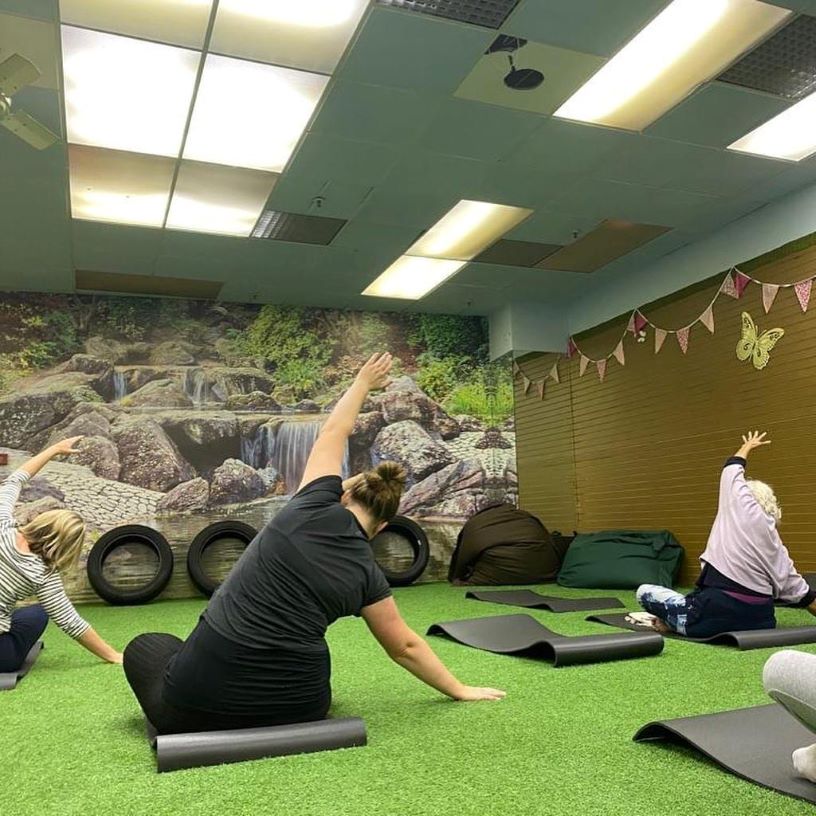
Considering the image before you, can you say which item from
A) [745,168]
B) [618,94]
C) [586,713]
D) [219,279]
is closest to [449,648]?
[586,713]

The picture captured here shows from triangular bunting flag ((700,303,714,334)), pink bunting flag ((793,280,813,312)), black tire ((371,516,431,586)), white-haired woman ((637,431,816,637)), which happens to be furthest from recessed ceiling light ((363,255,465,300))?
white-haired woman ((637,431,816,637))

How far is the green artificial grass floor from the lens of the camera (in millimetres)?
1834

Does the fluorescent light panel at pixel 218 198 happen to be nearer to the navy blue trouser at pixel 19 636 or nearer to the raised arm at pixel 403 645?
the navy blue trouser at pixel 19 636

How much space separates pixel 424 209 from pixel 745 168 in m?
2.54

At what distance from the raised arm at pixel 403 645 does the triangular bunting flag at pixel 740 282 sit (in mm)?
5019

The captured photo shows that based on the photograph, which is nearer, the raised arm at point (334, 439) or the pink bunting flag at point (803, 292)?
the raised arm at point (334, 439)

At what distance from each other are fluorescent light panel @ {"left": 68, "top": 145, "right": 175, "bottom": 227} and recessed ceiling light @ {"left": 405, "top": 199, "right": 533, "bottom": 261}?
2.37 m

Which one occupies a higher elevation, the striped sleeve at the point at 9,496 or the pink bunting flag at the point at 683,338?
the pink bunting flag at the point at 683,338

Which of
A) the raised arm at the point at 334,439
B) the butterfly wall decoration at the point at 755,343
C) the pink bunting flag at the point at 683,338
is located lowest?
the raised arm at the point at 334,439

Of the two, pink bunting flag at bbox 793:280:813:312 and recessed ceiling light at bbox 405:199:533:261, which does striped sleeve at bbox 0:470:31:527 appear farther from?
pink bunting flag at bbox 793:280:813:312

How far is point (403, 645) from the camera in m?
2.50

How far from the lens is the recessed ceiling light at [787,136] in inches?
191

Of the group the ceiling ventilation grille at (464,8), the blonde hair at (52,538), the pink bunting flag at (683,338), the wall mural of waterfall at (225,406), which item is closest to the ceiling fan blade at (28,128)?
the ceiling ventilation grille at (464,8)

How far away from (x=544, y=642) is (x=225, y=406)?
555cm
